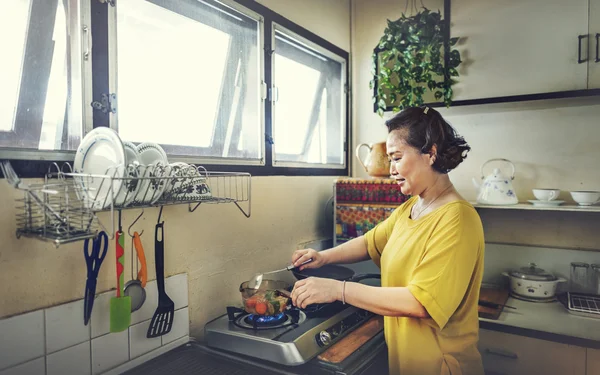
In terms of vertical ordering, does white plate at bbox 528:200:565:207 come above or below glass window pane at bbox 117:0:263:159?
below

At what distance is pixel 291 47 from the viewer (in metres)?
2.15

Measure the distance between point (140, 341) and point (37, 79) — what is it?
0.83 metres

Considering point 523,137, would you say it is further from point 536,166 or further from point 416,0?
point 416,0

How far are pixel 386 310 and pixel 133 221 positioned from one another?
830mm

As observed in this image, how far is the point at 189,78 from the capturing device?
1588 mm

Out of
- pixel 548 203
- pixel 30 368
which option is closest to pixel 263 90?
pixel 30 368

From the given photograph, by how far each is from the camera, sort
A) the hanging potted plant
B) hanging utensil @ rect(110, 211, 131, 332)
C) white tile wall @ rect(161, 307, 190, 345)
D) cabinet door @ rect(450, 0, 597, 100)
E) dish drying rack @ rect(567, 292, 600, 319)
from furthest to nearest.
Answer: the hanging potted plant → cabinet door @ rect(450, 0, 597, 100) → dish drying rack @ rect(567, 292, 600, 319) → white tile wall @ rect(161, 307, 190, 345) → hanging utensil @ rect(110, 211, 131, 332)

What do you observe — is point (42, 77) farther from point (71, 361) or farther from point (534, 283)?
point (534, 283)

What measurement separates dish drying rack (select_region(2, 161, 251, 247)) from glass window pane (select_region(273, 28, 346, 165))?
0.86 metres

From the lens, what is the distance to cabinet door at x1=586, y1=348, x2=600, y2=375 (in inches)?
62.6

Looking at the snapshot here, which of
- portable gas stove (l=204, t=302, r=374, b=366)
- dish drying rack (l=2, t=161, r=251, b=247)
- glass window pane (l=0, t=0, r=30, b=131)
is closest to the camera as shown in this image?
dish drying rack (l=2, t=161, r=251, b=247)

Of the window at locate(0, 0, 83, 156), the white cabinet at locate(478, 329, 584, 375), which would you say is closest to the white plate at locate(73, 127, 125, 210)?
the window at locate(0, 0, 83, 156)

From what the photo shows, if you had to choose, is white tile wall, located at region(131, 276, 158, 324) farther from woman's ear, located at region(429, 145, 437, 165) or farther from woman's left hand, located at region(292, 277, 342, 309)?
woman's ear, located at region(429, 145, 437, 165)

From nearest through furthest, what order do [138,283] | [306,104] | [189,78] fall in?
[138,283] < [189,78] < [306,104]
